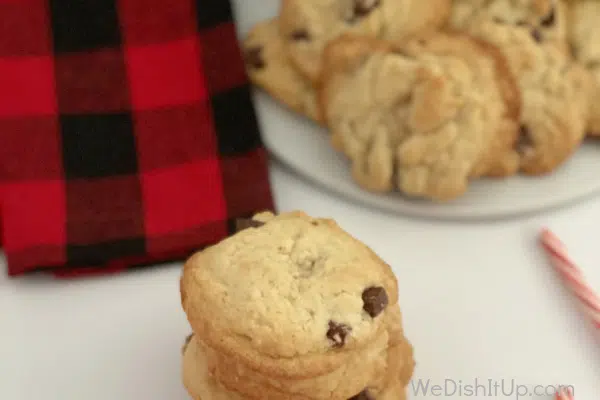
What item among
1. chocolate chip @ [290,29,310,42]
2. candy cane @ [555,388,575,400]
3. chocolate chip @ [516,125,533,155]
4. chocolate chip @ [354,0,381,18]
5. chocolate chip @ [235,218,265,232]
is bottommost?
candy cane @ [555,388,575,400]

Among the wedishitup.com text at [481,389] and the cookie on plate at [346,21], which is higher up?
the cookie on plate at [346,21]

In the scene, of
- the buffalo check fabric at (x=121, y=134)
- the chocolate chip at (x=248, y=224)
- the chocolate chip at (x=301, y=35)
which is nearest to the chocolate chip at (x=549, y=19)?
the chocolate chip at (x=301, y=35)

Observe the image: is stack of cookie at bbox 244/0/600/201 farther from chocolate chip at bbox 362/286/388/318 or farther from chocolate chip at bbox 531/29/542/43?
chocolate chip at bbox 362/286/388/318

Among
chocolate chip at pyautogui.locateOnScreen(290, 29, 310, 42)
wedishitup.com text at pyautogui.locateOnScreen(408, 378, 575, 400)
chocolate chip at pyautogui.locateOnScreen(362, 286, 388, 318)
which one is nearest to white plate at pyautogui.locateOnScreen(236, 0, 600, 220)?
chocolate chip at pyautogui.locateOnScreen(290, 29, 310, 42)

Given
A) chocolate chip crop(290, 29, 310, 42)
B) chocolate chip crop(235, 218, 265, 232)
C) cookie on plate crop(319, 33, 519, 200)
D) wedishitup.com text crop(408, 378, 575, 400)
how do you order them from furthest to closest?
1. chocolate chip crop(290, 29, 310, 42)
2. cookie on plate crop(319, 33, 519, 200)
3. wedishitup.com text crop(408, 378, 575, 400)
4. chocolate chip crop(235, 218, 265, 232)

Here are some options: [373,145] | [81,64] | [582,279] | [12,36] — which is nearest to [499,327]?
[582,279]

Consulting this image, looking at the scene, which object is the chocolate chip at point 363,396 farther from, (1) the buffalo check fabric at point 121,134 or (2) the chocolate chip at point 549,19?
(2) the chocolate chip at point 549,19

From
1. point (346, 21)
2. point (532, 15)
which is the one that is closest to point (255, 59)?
point (346, 21)
